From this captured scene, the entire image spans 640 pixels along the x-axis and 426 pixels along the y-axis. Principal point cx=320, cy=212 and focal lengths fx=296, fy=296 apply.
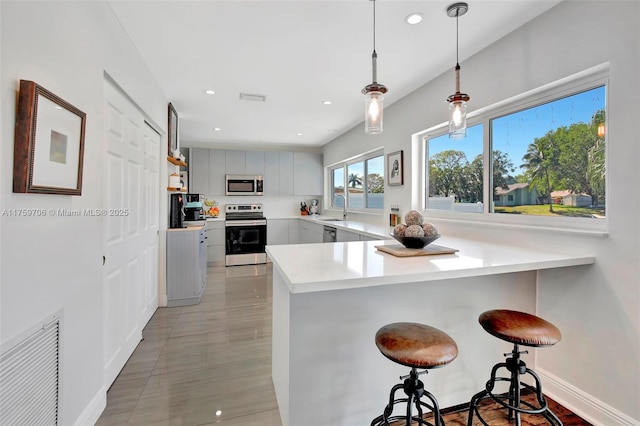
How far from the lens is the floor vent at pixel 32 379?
1.00 meters

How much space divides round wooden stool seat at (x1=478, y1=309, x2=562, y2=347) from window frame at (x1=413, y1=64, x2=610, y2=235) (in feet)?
2.19

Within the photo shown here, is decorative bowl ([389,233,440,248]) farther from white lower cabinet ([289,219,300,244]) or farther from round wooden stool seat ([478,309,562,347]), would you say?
white lower cabinet ([289,219,300,244])

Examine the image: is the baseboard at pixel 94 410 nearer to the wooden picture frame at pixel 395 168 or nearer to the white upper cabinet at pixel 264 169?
the wooden picture frame at pixel 395 168

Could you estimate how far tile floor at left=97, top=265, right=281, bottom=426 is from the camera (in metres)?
1.70

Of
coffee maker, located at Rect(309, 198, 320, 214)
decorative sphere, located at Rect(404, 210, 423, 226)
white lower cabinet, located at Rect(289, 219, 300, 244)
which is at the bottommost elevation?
white lower cabinet, located at Rect(289, 219, 300, 244)

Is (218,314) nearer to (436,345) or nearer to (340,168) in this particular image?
(436,345)

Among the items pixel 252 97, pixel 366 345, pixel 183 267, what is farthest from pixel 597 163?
pixel 183 267

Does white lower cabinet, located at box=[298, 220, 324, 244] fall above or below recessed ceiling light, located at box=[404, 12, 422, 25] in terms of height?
below

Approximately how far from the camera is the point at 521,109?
7.14 feet

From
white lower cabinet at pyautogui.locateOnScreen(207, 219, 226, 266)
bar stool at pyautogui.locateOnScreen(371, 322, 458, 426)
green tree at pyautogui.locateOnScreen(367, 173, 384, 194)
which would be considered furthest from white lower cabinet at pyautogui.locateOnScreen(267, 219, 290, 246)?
bar stool at pyautogui.locateOnScreen(371, 322, 458, 426)

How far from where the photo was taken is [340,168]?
5.90 m

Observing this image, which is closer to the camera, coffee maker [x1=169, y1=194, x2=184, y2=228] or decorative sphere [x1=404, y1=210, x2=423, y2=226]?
decorative sphere [x1=404, y1=210, x2=423, y2=226]

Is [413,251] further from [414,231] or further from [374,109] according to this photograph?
[374,109]

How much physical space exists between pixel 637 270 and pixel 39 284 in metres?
2.71
